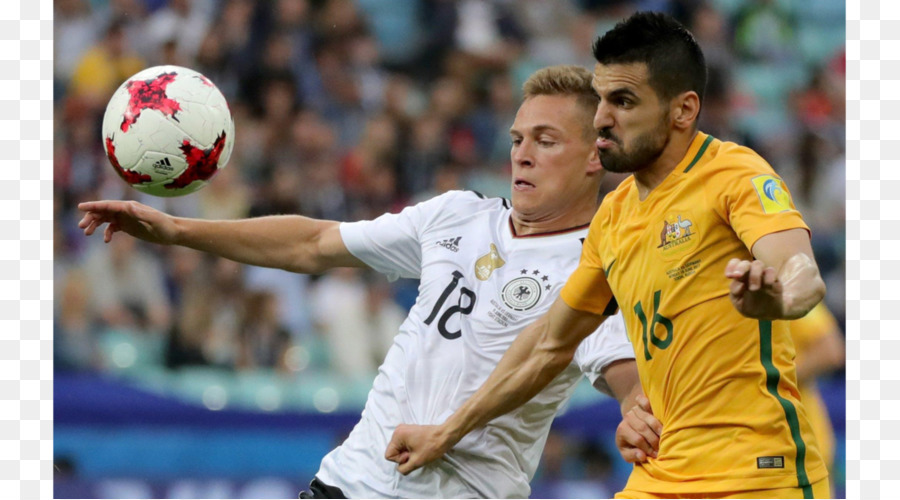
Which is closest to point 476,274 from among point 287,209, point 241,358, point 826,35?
point 241,358

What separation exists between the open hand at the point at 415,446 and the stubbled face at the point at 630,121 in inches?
54.8

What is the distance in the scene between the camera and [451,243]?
207 inches

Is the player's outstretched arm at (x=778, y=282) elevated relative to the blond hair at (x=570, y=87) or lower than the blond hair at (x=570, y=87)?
lower

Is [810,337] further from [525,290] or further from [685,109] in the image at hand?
[685,109]

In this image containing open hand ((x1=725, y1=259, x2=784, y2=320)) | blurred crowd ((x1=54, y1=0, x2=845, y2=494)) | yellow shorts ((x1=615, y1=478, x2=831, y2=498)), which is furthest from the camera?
blurred crowd ((x1=54, y1=0, x2=845, y2=494))

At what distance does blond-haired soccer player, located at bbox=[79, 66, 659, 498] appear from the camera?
16.2 ft

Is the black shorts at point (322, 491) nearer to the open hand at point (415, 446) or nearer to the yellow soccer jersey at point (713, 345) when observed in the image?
the open hand at point (415, 446)

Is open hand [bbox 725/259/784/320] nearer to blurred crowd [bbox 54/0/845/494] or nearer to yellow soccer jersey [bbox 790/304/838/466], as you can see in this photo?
yellow soccer jersey [bbox 790/304/838/466]

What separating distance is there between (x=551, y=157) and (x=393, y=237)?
841mm

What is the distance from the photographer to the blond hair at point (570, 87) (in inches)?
203

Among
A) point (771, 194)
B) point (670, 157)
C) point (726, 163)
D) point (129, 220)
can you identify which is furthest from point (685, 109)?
point (129, 220)

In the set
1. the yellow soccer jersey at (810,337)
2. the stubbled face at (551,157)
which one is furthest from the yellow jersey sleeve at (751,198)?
the yellow soccer jersey at (810,337)

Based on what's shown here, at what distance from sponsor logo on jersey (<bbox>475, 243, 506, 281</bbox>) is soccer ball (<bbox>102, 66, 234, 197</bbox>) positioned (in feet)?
4.09

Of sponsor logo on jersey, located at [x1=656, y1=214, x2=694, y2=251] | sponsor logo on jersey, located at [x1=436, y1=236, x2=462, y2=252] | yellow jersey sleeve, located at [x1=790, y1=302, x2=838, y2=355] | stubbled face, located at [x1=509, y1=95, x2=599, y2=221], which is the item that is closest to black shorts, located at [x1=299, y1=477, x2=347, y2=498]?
sponsor logo on jersey, located at [x1=436, y1=236, x2=462, y2=252]
